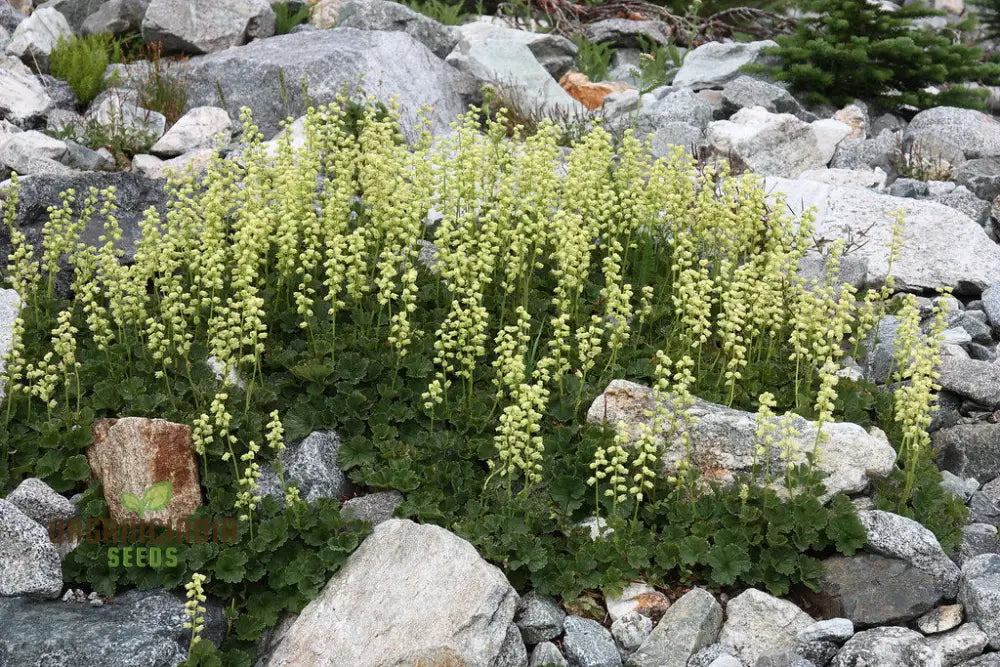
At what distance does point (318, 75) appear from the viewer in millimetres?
10555

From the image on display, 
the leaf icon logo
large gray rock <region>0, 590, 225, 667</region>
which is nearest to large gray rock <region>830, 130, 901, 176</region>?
the leaf icon logo

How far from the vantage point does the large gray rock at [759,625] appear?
523 centimetres

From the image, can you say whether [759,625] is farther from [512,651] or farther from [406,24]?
[406,24]

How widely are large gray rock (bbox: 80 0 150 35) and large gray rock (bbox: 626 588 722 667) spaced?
9588mm

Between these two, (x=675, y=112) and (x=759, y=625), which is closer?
(x=759, y=625)

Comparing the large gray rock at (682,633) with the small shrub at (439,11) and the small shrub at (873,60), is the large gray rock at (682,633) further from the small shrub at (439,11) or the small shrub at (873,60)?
the small shrub at (439,11)

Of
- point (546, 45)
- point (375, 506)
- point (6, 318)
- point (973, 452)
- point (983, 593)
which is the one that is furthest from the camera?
point (546, 45)

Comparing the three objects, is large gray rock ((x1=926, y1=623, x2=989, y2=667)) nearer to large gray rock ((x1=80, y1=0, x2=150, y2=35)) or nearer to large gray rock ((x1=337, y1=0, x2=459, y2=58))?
large gray rock ((x1=337, y1=0, x2=459, y2=58))

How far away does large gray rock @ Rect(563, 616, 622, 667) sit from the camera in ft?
17.0

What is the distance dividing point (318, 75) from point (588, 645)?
6997 mm

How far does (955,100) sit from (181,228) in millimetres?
8667

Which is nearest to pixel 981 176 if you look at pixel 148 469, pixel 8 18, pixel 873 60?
pixel 873 60

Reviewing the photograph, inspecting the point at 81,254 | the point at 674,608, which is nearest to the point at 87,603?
the point at 81,254

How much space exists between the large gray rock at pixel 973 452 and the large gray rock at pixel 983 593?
110 centimetres
